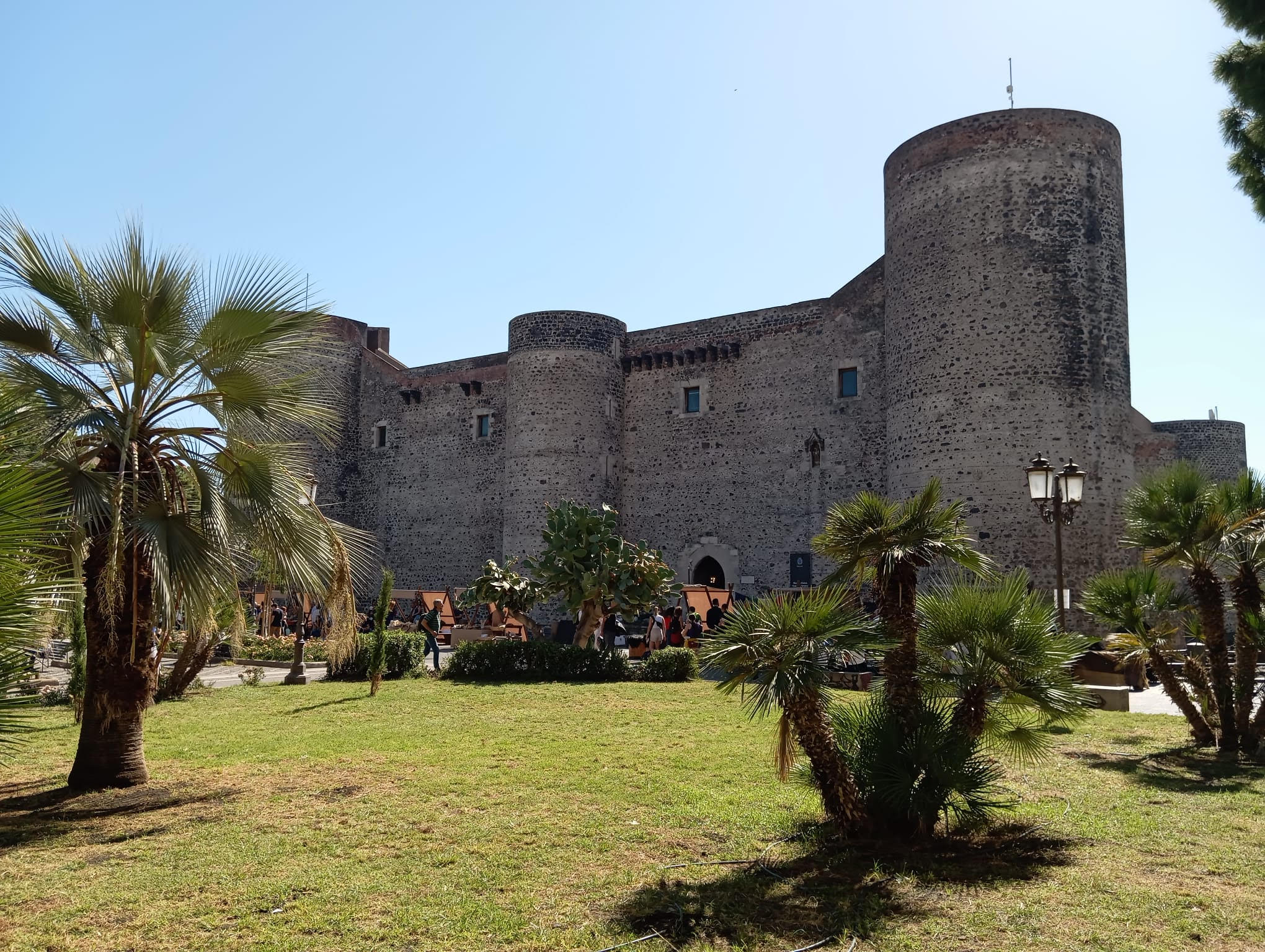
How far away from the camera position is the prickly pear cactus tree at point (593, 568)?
1459cm

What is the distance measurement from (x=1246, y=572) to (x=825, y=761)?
5.16 m

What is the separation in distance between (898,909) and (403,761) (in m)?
4.70

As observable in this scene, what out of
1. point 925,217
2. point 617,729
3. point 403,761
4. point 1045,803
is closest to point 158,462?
point 403,761

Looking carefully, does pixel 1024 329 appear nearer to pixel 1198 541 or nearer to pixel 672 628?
pixel 672 628

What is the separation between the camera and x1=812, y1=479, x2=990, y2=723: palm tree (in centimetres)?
532

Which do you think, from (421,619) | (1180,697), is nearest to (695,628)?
(421,619)

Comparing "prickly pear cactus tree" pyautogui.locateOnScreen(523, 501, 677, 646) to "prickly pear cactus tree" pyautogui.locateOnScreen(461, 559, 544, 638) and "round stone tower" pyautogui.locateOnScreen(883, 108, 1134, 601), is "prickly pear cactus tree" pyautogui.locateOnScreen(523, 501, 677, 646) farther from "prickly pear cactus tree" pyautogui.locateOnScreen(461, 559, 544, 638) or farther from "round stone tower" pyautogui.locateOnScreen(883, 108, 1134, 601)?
"round stone tower" pyautogui.locateOnScreen(883, 108, 1134, 601)

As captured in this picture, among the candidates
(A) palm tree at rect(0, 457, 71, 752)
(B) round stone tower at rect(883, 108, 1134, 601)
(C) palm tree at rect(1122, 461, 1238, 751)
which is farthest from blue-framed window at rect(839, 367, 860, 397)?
(A) palm tree at rect(0, 457, 71, 752)

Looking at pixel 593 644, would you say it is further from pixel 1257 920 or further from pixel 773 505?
pixel 1257 920

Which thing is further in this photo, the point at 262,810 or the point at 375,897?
the point at 262,810

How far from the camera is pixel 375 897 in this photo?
→ 4.39 meters

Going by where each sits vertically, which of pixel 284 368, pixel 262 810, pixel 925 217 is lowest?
pixel 262 810

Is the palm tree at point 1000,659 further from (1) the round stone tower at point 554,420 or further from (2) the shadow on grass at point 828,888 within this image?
(1) the round stone tower at point 554,420

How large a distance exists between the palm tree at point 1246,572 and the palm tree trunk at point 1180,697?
0.27m
